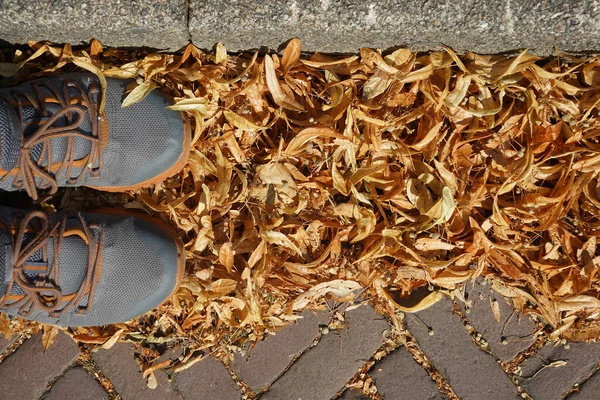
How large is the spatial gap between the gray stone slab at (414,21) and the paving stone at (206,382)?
117 centimetres

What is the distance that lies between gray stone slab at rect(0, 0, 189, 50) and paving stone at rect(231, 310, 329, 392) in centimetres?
108

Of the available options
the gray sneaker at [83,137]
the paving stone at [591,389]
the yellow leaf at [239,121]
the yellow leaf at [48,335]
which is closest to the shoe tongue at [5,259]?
the gray sneaker at [83,137]

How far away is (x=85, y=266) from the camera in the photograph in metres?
1.70

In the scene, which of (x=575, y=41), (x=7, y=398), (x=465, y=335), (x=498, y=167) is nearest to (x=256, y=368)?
(x=465, y=335)

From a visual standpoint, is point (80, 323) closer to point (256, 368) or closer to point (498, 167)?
point (256, 368)

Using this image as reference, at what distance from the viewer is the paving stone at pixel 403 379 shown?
199 centimetres

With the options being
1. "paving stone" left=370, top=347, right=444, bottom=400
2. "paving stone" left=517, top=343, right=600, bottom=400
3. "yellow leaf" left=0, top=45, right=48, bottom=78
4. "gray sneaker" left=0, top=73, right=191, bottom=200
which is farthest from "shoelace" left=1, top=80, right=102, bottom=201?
"paving stone" left=517, top=343, right=600, bottom=400

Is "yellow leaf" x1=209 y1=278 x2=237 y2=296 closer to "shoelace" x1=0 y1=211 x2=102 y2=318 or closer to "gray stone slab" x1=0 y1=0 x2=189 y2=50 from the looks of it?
"shoelace" x1=0 y1=211 x2=102 y2=318

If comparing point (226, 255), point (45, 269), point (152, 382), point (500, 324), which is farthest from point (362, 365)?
point (45, 269)

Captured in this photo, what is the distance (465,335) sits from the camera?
199cm

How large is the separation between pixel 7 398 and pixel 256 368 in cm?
91

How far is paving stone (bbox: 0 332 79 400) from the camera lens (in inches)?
77.8

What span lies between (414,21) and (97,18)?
0.90m

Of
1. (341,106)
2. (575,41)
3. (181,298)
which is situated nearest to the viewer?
(575,41)
